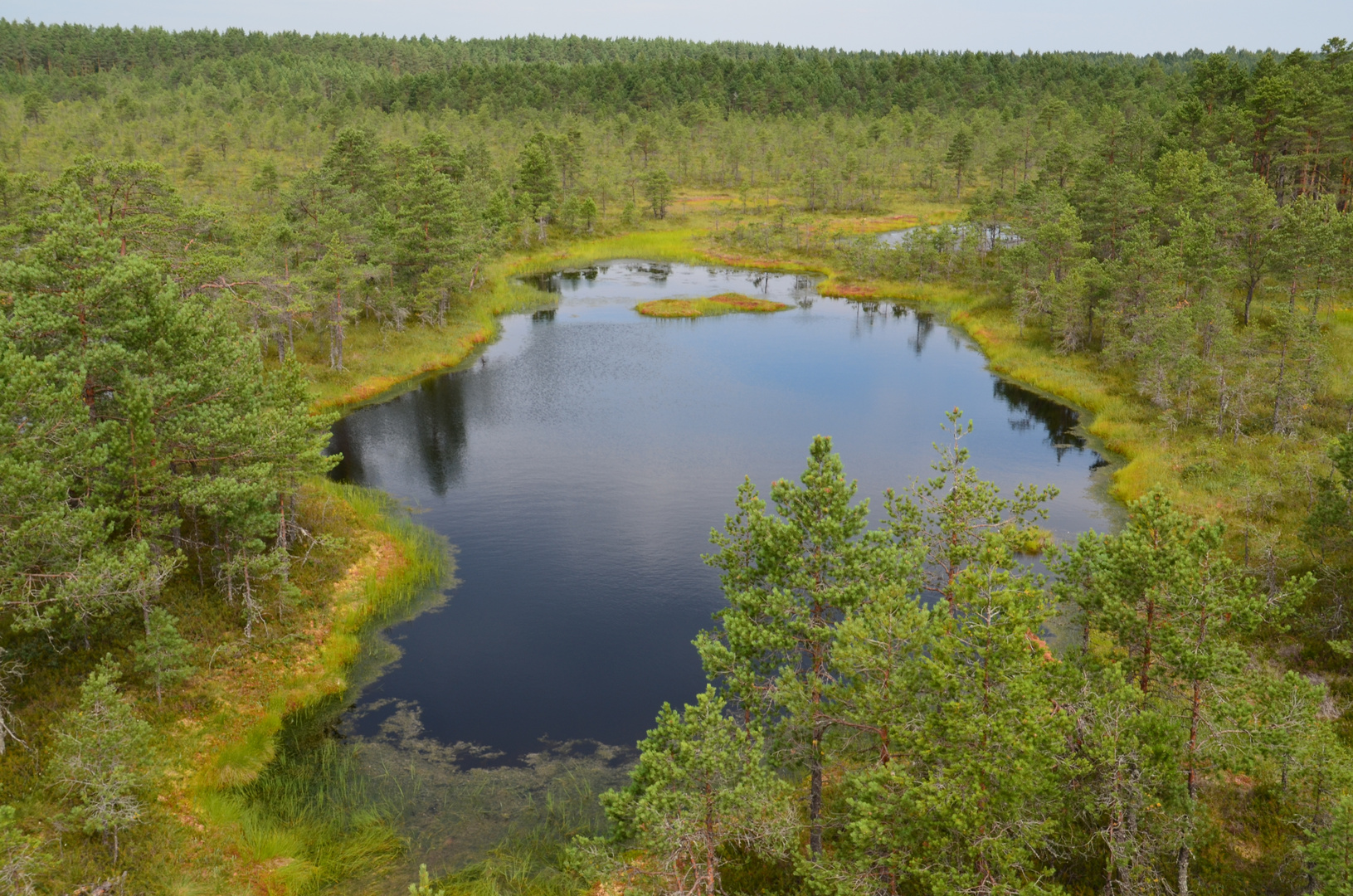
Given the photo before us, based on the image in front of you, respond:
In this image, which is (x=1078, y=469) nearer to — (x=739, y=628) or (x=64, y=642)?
(x=739, y=628)

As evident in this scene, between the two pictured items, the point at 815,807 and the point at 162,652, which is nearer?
the point at 815,807

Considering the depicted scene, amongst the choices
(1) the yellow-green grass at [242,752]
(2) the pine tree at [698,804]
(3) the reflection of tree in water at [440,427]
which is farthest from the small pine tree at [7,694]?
(3) the reflection of tree in water at [440,427]

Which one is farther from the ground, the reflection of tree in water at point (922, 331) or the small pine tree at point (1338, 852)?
the small pine tree at point (1338, 852)

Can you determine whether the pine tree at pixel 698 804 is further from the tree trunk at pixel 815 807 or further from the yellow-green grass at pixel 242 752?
the yellow-green grass at pixel 242 752

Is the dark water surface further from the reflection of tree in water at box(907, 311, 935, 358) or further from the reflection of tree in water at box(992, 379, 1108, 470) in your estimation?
the reflection of tree in water at box(907, 311, 935, 358)

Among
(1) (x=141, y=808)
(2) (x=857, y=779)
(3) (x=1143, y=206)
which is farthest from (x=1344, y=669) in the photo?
(3) (x=1143, y=206)

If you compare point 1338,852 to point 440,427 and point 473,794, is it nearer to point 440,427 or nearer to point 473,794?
point 473,794

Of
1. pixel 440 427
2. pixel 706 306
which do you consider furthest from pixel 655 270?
pixel 440 427
